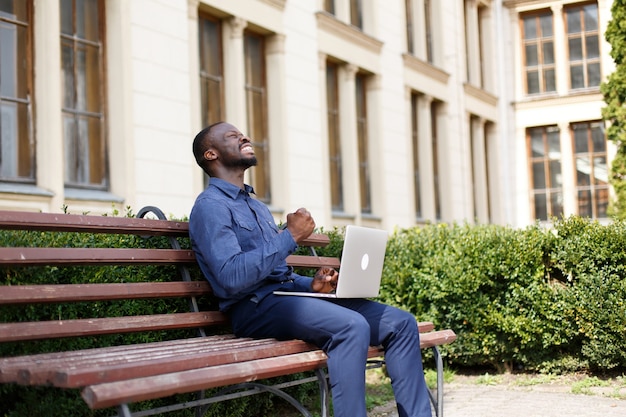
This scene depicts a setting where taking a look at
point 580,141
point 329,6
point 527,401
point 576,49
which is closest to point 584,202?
point 580,141

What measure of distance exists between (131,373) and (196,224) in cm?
138

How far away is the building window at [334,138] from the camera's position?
57.1 ft

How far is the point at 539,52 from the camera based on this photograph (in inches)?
1084

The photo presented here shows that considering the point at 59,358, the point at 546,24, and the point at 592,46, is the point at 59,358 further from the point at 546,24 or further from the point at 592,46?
the point at 546,24

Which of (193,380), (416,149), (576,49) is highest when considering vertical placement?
(576,49)

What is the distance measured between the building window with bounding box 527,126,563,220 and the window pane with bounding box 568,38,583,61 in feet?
6.91

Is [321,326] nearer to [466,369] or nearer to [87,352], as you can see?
[87,352]

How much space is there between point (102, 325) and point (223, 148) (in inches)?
48.4

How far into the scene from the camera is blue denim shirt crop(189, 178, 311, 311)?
13.9ft

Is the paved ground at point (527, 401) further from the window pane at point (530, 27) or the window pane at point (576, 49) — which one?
the window pane at point (530, 27)

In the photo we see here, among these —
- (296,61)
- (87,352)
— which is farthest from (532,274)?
(296,61)

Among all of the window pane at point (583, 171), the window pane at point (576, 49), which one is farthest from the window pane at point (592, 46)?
the window pane at point (583, 171)

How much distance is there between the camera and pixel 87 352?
3844mm

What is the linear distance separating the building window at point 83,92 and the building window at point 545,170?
58.6ft
